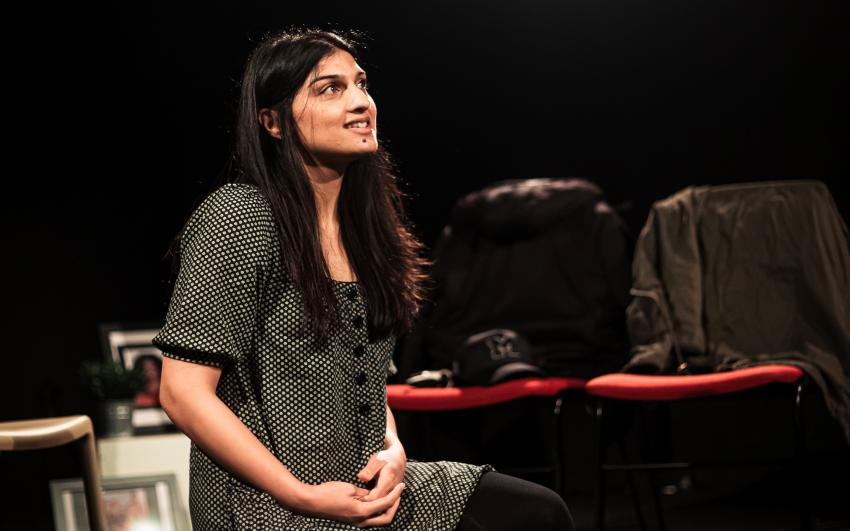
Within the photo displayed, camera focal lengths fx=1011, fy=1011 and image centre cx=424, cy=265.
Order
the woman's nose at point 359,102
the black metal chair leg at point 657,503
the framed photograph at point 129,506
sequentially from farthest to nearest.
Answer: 1. the framed photograph at point 129,506
2. the black metal chair leg at point 657,503
3. the woman's nose at point 359,102

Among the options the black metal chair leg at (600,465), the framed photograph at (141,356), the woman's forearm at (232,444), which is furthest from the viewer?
the framed photograph at (141,356)

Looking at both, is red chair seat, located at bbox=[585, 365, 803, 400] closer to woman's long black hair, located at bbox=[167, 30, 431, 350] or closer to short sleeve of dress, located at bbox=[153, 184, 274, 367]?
woman's long black hair, located at bbox=[167, 30, 431, 350]

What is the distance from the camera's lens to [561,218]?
3.61 m

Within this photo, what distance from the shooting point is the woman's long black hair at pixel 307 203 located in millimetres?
1407

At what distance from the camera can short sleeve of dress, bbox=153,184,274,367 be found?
1.31 m

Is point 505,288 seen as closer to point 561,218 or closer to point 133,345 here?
point 561,218

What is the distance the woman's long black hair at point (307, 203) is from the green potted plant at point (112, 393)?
2.33 metres

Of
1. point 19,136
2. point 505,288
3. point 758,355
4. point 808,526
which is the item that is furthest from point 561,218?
point 19,136

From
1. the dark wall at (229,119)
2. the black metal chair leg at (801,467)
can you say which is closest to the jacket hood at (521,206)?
the dark wall at (229,119)

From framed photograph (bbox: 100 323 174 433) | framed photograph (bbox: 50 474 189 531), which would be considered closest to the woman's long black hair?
framed photograph (bbox: 50 474 189 531)

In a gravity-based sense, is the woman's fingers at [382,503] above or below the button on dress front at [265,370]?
below

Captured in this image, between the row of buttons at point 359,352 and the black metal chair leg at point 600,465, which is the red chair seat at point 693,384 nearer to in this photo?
the black metal chair leg at point 600,465

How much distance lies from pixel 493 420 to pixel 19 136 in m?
2.15

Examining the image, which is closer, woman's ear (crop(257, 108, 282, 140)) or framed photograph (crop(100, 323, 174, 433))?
woman's ear (crop(257, 108, 282, 140))
